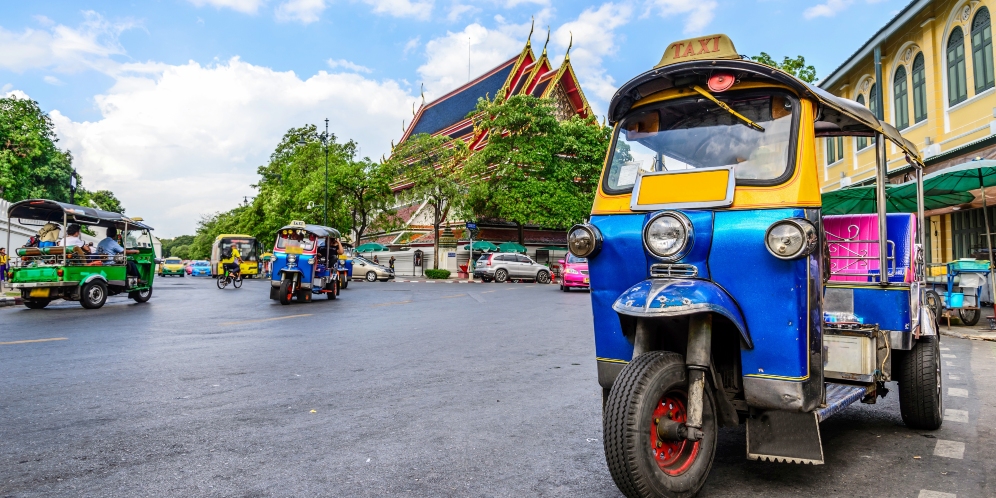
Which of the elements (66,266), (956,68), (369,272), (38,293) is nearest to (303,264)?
(66,266)

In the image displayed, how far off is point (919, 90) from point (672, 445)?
18.8 metres

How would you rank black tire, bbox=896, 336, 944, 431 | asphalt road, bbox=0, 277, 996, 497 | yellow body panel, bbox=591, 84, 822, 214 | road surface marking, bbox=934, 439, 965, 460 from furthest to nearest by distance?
black tire, bbox=896, 336, 944, 431 → road surface marking, bbox=934, 439, 965, 460 → asphalt road, bbox=0, 277, 996, 497 → yellow body panel, bbox=591, 84, 822, 214

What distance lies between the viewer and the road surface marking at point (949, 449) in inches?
154

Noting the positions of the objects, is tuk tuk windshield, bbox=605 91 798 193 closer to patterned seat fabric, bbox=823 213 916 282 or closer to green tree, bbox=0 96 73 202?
patterned seat fabric, bbox=823 213 916 282

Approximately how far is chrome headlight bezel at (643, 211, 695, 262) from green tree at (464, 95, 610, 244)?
32.2 m

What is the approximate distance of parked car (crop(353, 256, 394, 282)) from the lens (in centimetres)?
3481

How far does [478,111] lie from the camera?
39.5 m

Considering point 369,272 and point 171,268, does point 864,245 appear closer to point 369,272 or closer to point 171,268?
point 369,272

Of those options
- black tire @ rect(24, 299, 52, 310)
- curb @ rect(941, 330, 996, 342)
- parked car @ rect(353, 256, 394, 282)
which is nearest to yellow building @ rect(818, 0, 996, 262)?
curb @ rect(941, 330, 996, 342)

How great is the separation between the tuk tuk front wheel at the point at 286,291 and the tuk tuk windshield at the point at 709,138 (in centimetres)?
1392

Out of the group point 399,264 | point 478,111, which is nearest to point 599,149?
point 478,111

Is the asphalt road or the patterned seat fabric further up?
the patterned seat fabric

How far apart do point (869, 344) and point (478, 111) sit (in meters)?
36.7

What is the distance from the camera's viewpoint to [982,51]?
49.5 feet
